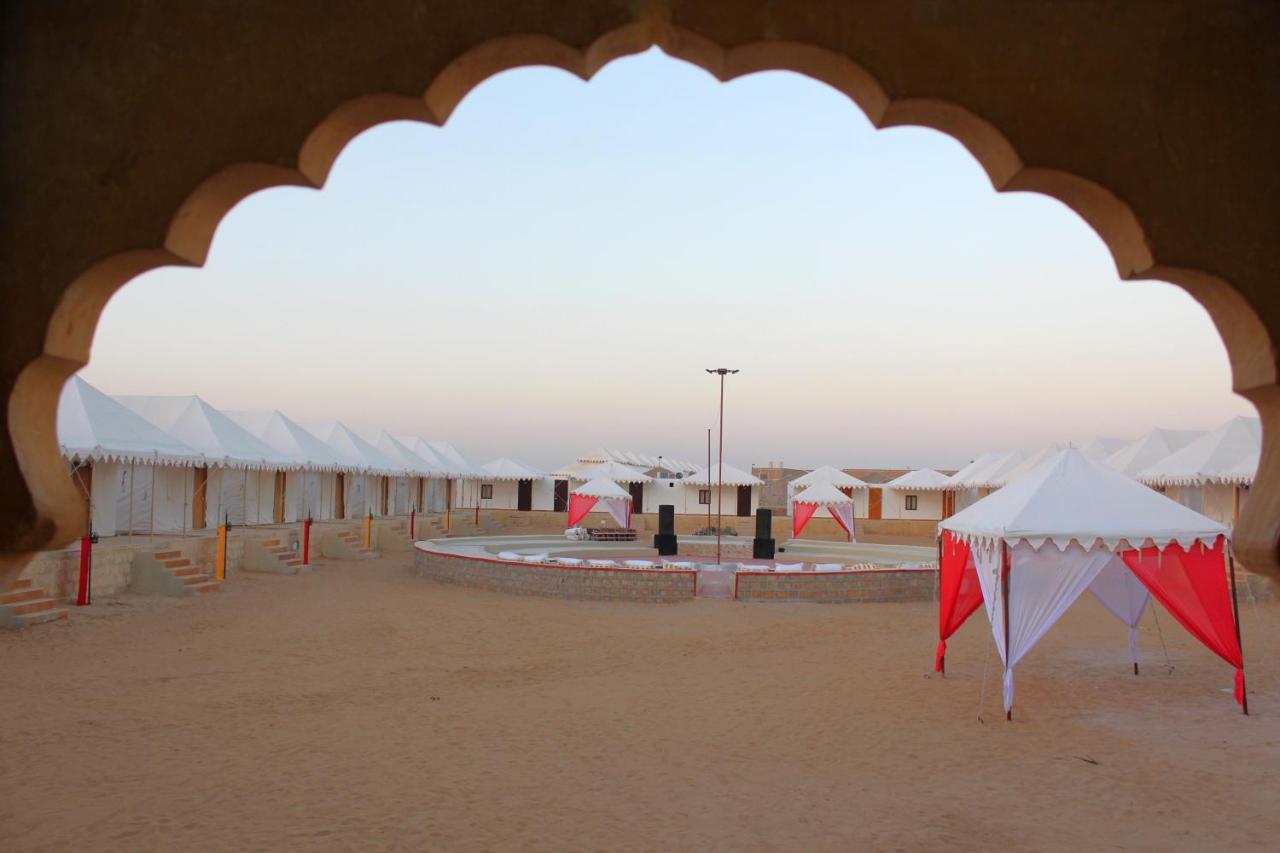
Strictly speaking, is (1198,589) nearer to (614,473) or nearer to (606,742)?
(606,742)

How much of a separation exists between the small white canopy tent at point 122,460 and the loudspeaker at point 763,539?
13.5 m

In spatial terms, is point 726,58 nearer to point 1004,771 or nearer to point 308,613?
point 1004,771

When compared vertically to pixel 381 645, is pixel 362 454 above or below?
above

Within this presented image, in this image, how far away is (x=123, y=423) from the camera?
664 inches

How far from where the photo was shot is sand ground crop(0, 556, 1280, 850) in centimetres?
582

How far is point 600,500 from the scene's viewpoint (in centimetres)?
2806

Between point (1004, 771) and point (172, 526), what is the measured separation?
19203 mm

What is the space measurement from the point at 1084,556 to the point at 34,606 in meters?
13.0

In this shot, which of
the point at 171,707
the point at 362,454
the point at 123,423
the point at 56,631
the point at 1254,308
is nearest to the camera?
the point at 1254,308

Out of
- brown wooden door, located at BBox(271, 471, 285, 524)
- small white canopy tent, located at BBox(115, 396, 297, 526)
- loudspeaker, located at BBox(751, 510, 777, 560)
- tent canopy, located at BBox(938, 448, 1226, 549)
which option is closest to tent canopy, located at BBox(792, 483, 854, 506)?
loudspeaker, located at BBox(751, 510, 777, 560)

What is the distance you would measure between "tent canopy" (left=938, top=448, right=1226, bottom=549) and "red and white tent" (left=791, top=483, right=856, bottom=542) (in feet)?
60.0

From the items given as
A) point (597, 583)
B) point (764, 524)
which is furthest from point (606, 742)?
point (764, 524)

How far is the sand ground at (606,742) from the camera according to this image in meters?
5.82

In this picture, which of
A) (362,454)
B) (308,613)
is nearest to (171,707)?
(308,613)
